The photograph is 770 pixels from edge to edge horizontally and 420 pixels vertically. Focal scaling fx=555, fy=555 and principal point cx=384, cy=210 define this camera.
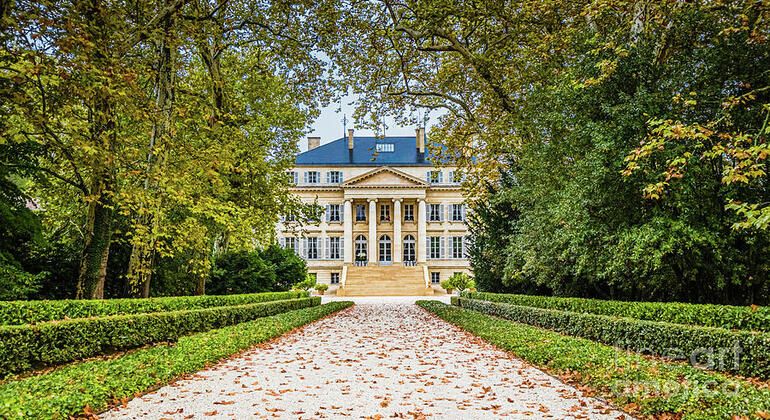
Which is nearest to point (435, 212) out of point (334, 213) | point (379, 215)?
point (379, 215)

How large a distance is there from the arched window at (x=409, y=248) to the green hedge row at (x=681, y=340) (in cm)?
3922

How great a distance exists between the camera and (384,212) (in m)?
51.7

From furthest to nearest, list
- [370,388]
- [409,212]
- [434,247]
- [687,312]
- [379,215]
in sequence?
[409,212]
[379,215]
[434,247]
[687,312]
[370,388]

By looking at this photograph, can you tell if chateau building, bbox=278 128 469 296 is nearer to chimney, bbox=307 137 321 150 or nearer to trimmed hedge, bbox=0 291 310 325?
chimney, bbox=307 137 321 150

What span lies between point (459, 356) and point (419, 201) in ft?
137

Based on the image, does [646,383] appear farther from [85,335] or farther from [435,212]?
[435,212]

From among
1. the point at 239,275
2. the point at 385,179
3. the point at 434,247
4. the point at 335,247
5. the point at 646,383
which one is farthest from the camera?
the point at 434,247

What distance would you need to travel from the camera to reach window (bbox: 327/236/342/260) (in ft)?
167

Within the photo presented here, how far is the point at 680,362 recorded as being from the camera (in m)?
7.80

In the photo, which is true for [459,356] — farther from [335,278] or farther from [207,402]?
[335,278]

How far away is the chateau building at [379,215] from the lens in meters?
50.2

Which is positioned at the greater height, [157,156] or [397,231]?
[397,231]

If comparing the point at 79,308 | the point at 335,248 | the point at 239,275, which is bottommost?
the point at 79,308

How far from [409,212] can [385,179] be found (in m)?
4.18
